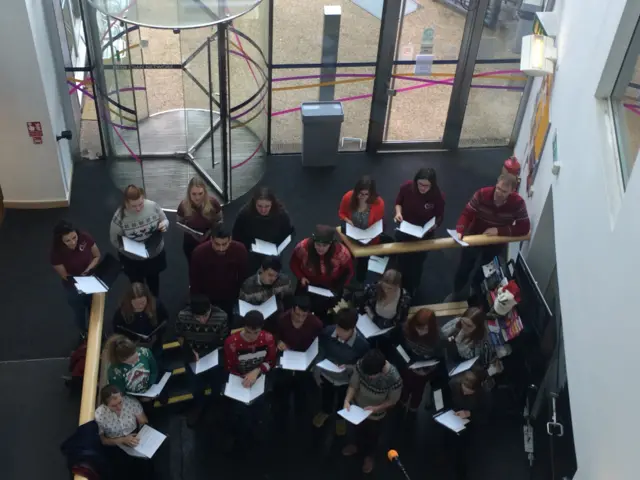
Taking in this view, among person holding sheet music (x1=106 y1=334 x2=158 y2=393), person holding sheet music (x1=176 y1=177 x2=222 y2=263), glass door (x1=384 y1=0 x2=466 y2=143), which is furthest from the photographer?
glass door (x1=384 y1=0 x2=466 y2=143)

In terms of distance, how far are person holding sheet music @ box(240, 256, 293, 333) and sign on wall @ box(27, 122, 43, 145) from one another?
3237 mm

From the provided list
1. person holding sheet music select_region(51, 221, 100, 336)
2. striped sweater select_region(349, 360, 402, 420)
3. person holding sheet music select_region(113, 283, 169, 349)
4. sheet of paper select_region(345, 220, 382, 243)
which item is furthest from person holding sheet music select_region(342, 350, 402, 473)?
person holding sheet music select_region(51, 221, 100, 336)

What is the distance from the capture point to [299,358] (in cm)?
573

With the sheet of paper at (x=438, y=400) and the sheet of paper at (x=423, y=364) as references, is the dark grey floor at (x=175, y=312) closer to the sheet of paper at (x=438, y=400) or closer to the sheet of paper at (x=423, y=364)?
the sheet of paper at (x=438, y=400)

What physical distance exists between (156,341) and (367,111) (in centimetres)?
459

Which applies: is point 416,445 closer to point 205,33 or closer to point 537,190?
point 537,190

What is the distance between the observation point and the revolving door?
734 cm

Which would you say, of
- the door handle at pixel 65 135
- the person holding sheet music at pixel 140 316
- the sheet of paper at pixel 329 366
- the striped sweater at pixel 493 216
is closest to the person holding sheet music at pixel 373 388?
the sheet of paper at pixel 329 366

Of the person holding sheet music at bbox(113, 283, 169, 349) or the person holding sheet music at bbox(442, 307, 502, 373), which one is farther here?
the person holding sheet music at bbox(442, 307, 502, 373)

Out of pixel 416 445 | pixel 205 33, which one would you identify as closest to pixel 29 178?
pixel 205 33

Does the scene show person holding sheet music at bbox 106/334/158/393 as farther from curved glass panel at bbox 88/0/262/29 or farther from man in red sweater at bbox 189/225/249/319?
curved glass panel at bbox 88/0/262/29

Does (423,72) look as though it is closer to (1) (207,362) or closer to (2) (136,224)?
(2) (136,224)

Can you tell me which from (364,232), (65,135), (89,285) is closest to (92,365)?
(89,285)

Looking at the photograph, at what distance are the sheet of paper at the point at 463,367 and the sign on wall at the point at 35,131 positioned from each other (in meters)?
5.01
